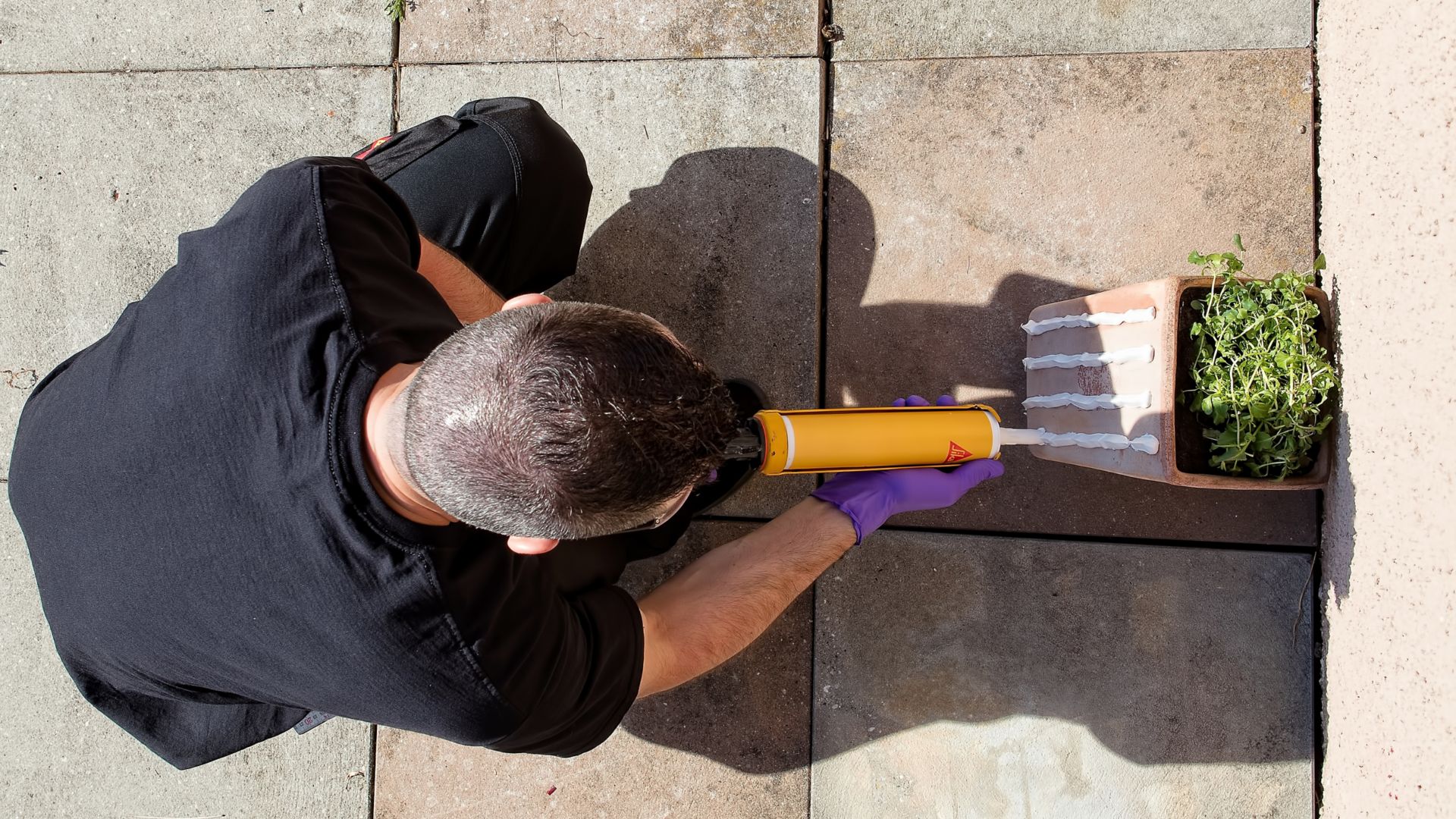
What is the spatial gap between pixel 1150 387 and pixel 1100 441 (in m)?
0.16

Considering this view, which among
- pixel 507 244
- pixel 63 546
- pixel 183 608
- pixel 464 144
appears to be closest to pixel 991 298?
pixel 507 244

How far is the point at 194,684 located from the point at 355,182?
97cm

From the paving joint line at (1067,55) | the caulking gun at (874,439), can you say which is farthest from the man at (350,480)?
the paving joint line at (1067,55)

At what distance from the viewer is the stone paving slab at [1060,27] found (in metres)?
2.06

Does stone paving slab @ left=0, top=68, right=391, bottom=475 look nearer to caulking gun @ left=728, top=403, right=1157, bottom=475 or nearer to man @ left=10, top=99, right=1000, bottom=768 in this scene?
man @ left=10, top=99, right=1000, bottom=768

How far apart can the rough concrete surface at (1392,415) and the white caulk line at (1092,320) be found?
507 millimetres

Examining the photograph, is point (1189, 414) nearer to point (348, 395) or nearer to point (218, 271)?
point (348, 395)

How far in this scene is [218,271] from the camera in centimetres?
135

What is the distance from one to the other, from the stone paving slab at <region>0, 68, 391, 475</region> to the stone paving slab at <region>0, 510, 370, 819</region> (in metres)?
0.44

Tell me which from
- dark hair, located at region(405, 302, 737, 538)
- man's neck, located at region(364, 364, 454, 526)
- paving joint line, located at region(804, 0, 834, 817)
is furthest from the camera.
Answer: paving joint line, located at region(804, 0, 834, 817)

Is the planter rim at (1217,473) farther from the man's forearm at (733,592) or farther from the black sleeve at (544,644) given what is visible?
the black sleeve at (544,644)

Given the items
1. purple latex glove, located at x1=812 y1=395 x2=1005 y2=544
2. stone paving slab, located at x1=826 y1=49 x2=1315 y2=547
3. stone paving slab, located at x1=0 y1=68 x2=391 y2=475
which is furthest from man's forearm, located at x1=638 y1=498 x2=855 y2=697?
stone paving slab, located at x1=0 y1=68 x2=391 y2=475

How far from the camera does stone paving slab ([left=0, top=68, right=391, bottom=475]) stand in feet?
7.68

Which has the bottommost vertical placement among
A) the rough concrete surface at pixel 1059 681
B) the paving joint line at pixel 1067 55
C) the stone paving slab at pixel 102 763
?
the stone paving slab at pixel 102 763
